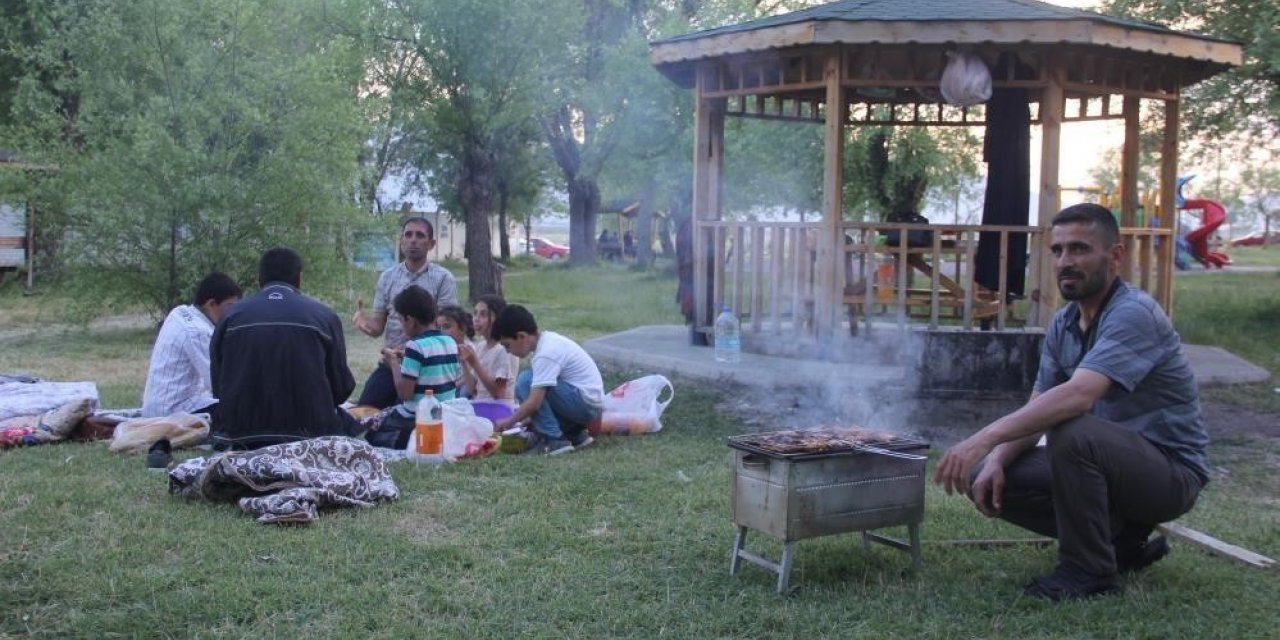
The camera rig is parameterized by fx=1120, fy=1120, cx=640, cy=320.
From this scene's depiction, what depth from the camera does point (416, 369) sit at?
692 cm

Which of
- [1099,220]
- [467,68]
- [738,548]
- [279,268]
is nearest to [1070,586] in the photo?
[738,548]

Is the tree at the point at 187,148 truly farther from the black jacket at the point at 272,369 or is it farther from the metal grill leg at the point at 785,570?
the metal grill leg at the point at 785,570

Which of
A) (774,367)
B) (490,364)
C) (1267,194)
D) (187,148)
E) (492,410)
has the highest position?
(1267,194)

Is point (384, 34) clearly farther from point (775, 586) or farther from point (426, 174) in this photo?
point (426, 174)

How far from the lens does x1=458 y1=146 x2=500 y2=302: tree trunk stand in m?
18.0

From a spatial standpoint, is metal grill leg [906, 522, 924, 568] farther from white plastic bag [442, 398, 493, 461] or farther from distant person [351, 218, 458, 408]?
distant person [351, 218, 458, 408]

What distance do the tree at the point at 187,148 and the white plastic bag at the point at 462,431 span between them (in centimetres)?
722

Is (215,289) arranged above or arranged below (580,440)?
above

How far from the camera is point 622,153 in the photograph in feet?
81.3

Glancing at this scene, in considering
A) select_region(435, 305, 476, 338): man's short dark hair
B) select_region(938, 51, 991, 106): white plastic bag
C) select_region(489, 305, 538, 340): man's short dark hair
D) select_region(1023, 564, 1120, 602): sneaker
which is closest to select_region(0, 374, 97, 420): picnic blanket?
select_region(435, 305, 476, 338): man's short dark hair

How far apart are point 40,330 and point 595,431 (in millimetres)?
10507

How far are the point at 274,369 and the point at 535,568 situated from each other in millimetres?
2089

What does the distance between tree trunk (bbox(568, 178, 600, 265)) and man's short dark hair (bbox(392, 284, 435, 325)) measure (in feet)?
80.2

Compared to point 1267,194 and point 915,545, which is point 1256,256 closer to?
point 1267,194
